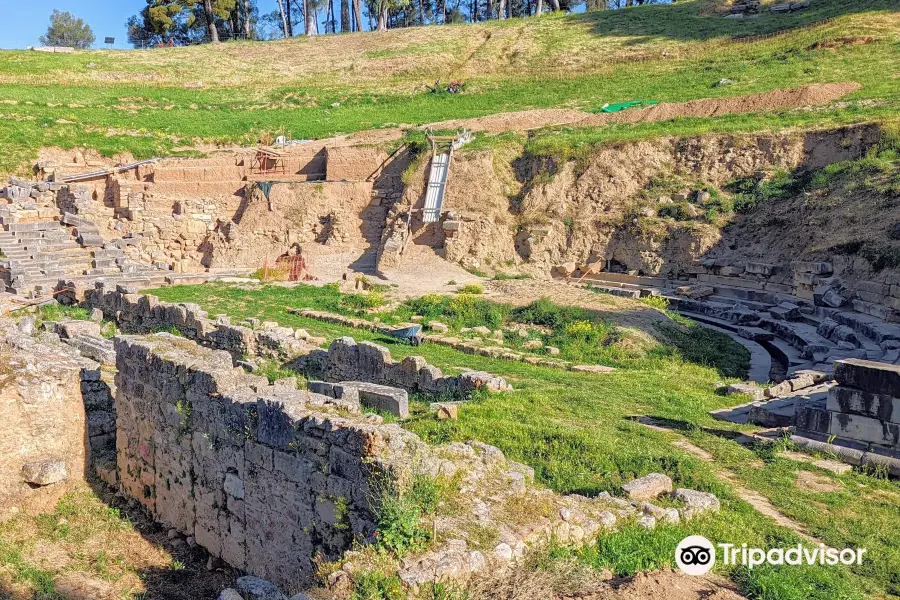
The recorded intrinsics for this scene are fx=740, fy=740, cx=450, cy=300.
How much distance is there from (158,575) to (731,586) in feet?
19.4

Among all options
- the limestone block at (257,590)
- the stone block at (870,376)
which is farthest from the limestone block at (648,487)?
the limestone block at (257,590)

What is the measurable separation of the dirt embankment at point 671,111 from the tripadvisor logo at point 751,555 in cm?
2573

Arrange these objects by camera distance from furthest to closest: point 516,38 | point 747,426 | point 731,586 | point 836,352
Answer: point 516,38
point 836,352
point 747,426
point 731,586

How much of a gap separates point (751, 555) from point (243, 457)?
16.0ft

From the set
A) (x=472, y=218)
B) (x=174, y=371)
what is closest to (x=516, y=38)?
(x=472, y=218)

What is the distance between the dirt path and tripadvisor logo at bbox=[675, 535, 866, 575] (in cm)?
31

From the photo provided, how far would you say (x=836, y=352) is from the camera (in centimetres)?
1506

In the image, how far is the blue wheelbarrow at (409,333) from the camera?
51.7 ft

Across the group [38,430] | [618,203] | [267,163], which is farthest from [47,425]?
[267,163]

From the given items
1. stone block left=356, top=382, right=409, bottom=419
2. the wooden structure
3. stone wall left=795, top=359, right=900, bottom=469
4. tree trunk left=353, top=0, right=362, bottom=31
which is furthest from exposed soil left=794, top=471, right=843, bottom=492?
tree trunk left=353, top=0, right=362, bottom=31

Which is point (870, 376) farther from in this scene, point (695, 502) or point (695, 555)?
point (695, 555)

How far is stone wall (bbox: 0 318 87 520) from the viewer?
370 inches

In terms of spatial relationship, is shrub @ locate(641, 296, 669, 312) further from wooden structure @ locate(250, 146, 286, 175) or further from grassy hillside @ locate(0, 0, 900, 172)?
wooden structure @ locate(250, 146, 286, 175)

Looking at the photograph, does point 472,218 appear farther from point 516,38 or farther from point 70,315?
point 516,38
